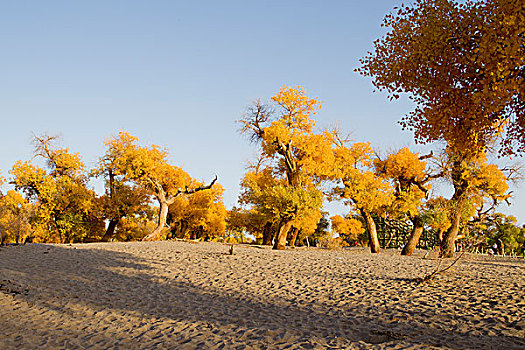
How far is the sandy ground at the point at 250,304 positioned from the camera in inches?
243

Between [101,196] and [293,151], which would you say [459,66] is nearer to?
[293,151]

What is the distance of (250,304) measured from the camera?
28.5ft

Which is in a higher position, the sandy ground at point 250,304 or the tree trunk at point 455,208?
the tree trunk at point 455,208

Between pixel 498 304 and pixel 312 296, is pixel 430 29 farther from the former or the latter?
pixel 312 296

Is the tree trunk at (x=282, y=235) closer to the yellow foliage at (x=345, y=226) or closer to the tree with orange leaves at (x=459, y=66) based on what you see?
the tree with orange leaves at (x=459, y=66)

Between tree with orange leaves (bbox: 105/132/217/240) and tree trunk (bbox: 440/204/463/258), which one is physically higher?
tree with orange leaves (bbox: 105/132/217/240)

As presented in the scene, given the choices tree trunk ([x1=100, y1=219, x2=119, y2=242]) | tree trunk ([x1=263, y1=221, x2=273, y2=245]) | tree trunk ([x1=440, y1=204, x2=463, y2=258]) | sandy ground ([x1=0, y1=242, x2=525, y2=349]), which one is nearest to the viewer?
sandy ground ([x1=0, y1=242, x2=525, y2=349])

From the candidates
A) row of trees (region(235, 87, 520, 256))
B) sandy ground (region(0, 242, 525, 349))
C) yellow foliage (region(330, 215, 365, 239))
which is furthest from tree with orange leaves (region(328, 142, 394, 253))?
yellow foliage (region(330, 215, 365, 239))

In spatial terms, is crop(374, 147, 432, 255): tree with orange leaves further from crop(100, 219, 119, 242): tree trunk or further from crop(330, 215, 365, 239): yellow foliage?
crop(100, 219, 119, 242): tree trunk

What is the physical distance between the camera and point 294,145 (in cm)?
2127

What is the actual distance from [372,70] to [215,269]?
783 centimetres

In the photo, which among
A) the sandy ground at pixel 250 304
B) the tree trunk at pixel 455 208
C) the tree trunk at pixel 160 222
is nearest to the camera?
the sandy ground at pixel 250 304

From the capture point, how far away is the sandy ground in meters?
6.18

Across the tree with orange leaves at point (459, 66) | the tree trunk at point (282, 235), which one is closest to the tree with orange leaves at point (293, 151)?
the tree trunk at point (282, 235)
